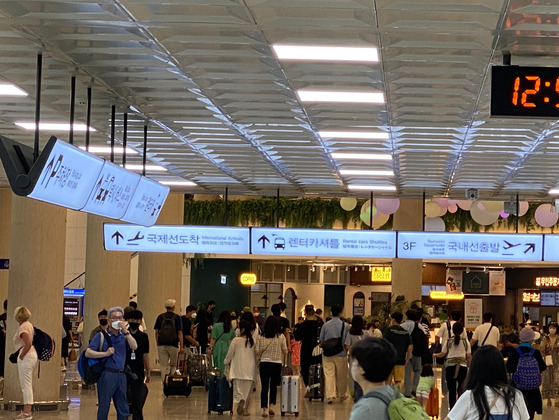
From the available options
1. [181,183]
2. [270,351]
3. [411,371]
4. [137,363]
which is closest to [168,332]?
[181,183]

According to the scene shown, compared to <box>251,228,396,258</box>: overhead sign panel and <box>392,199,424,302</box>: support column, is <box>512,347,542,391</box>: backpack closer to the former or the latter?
<box>251,228,396,258</box>: overhead sign panel

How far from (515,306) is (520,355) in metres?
23.0

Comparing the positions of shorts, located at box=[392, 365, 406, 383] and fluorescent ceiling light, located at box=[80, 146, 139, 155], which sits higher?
fluorescent ceiling light, located at box=[80, 146, 139, 155]

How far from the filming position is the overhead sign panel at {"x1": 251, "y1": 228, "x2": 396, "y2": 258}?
597 inches

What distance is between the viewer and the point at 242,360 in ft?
45.4

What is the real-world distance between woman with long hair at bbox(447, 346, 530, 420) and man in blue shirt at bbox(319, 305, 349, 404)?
10.5 metres

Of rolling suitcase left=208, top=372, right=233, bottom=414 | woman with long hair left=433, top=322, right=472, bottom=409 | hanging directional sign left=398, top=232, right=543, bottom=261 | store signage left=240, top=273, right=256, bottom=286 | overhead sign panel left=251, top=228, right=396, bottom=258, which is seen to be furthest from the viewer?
store signage left=240, top=273, right=256, bottom=286

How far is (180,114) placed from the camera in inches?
399

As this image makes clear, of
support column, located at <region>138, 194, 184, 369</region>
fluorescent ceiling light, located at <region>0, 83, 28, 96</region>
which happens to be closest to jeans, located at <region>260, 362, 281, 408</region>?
fluorescent ceiling light, located at <region>0, 83, 28, 96</region>

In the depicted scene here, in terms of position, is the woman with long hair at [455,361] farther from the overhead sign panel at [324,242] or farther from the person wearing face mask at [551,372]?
the person wearing face mask at [551,372]

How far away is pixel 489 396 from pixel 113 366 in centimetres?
607

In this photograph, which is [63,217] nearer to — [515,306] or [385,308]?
[385,308]

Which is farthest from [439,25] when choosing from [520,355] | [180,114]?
[520,355]

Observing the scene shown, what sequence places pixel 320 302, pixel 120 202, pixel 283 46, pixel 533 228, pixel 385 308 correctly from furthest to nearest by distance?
pixel 320 302 → pixel 533 228 → pixel 385 308 → pixel 120 202 → pixel 283 46
